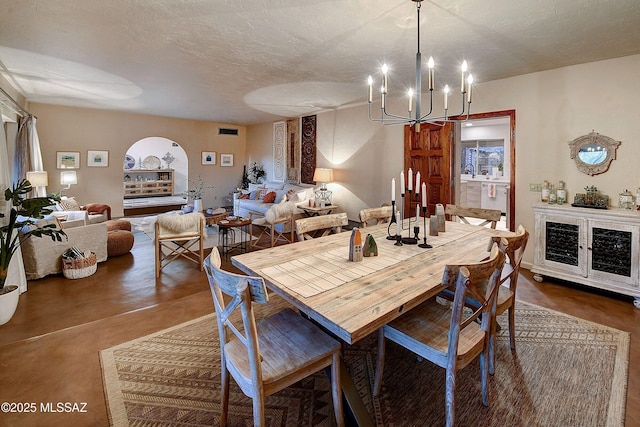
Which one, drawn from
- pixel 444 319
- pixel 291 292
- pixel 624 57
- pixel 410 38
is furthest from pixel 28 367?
pixel 624 57

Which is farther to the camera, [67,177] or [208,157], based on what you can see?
[208,157]

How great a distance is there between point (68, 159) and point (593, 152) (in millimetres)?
9439

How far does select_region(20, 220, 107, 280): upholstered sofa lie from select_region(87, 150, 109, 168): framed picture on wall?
3764 mm

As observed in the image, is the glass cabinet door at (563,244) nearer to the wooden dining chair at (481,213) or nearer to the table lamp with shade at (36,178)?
the wooden dining chair at (481,213)

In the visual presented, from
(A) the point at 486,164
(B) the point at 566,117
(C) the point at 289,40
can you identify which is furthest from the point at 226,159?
(B) the point at 566,117

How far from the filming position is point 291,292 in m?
1.49

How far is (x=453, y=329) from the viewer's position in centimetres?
144

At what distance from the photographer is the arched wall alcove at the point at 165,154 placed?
11.1 m

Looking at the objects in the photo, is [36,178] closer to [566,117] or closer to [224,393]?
[224,393]

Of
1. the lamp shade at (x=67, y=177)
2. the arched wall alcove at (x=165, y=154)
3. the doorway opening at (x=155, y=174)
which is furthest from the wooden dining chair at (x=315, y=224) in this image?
the arched wall alcove at (x=165, y=154)

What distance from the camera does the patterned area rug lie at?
5.51ft

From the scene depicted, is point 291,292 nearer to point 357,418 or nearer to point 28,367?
point 357,418

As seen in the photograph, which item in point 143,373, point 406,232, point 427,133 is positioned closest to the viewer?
point 143,373

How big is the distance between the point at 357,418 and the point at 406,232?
1661mm
